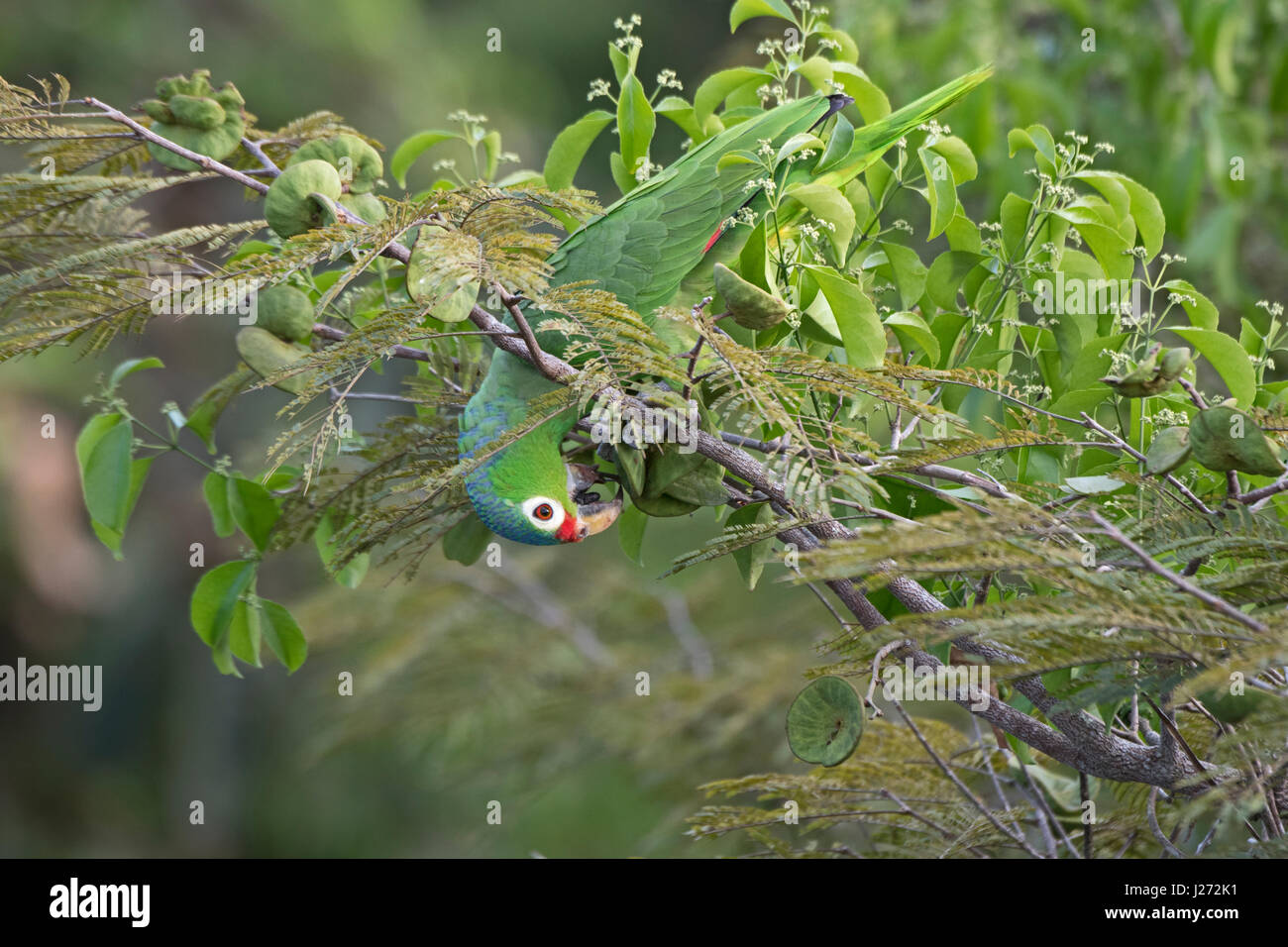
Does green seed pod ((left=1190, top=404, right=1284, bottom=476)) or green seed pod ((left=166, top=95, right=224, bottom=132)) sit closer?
green seed pod ((left=1190, top=404, right=1284, bottom=476))

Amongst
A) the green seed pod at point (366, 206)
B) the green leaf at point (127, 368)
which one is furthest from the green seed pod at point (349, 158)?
the green leaf at point (127, 368)

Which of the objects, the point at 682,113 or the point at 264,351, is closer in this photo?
the point at 264,351

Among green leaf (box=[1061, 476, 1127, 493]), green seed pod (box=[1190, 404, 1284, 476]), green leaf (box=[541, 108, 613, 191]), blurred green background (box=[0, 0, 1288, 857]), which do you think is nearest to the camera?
green seed pod (box=[1190, 404, 1284, 476])

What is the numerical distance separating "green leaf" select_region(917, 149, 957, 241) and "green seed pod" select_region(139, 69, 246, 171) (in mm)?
564

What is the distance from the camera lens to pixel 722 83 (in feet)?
3.26

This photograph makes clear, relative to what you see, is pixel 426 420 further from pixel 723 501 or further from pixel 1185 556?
pixel 1185 556

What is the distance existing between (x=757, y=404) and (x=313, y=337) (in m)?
0.47

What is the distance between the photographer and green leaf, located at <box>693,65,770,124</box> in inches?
38.8

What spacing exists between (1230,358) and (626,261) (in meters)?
0.50

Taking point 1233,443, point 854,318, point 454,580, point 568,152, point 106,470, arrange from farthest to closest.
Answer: point 454,580 < point 568,152 < point 106,470 < point 854,318 < point 1233,443

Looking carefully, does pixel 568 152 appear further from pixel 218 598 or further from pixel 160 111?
pixel 218 598

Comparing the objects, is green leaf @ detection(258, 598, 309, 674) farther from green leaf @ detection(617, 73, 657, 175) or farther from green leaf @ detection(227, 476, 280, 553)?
green leaf @ detection(617, 73, 657, 175)

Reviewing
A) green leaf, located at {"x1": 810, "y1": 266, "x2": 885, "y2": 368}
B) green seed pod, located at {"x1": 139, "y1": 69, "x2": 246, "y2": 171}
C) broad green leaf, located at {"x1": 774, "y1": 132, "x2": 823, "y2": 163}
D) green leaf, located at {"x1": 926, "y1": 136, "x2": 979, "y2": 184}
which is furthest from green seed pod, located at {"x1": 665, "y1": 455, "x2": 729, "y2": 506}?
green seed pod, located at {"x1": 139, "y1": 69, "x2": 246, "y2": 171}

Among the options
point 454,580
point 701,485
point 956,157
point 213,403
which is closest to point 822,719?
point 701,485
